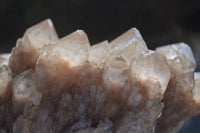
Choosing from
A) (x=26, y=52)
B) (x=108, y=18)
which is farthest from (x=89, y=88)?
(x=108, y=18)

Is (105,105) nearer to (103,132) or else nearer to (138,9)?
(103,132)

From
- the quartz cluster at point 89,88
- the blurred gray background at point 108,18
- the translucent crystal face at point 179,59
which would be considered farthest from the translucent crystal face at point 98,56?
the blurred gray background at point 108,18

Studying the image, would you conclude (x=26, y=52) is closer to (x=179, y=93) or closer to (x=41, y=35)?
(x=41, y=35)

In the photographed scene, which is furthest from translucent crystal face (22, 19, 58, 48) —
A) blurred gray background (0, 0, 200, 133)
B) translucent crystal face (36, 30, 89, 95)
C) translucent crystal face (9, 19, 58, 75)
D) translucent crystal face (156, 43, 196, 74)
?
blurred gray background (0, 0, 200, 133)

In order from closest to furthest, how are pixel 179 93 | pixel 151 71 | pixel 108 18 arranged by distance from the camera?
pixel 151 71
pixel 179 93
pixel 108 18

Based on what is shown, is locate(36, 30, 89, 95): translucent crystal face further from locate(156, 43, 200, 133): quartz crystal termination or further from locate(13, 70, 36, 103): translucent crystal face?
locate(156, 43, 200, 133): quartz crystal termination

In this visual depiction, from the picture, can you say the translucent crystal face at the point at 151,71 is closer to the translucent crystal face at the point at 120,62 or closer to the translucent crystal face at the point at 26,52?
the translucent crystal face at the point at 120,62

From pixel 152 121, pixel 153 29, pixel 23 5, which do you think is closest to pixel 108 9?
pixel 153 29

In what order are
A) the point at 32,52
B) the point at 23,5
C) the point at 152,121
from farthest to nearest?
the point at 23,5 < the point at 32,52 < the point at 152,121
